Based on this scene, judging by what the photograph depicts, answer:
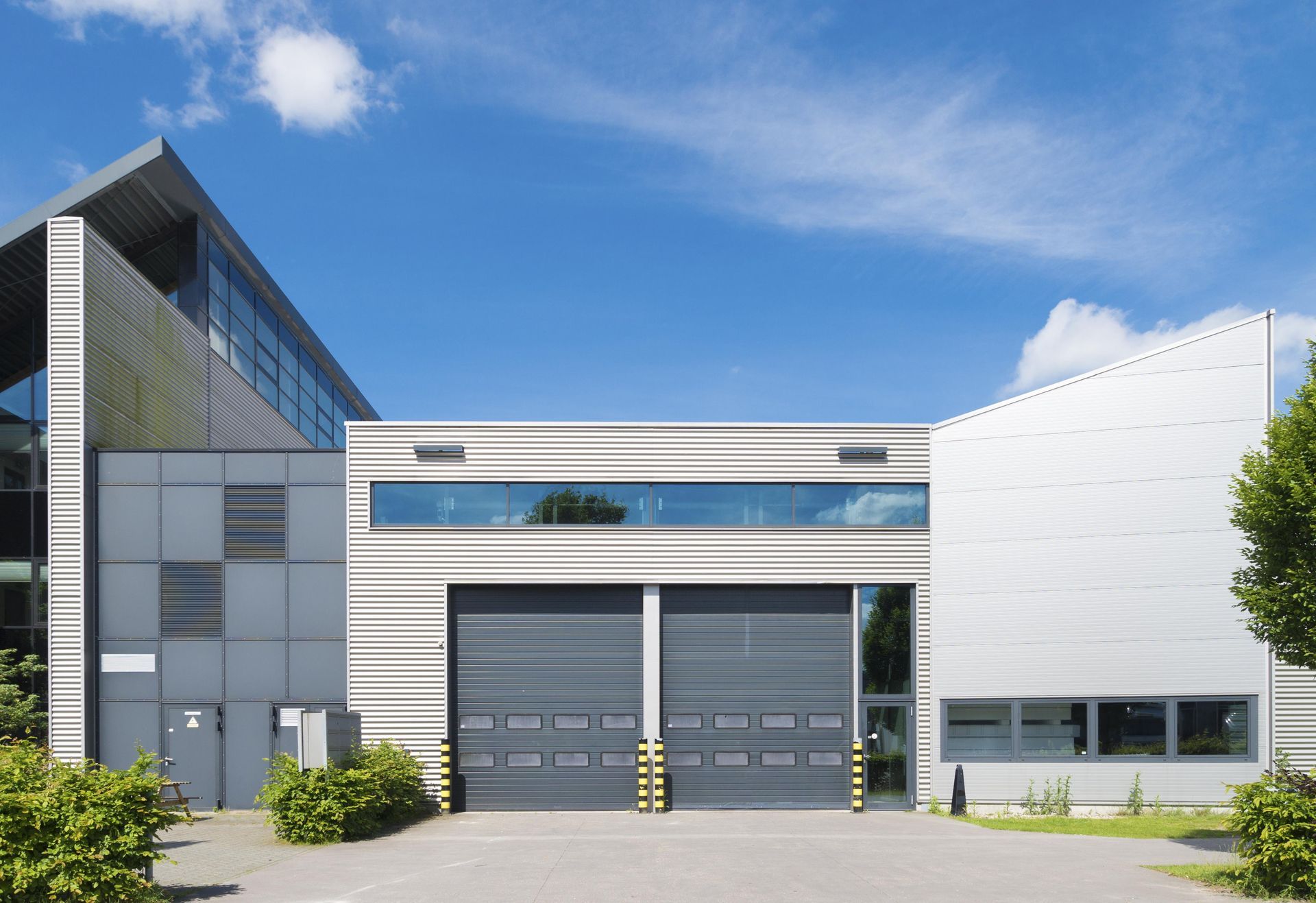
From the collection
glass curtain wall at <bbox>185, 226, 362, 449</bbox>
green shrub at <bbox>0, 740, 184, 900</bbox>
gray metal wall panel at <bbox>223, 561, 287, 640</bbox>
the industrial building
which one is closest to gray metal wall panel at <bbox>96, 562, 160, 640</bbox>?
the industrial building

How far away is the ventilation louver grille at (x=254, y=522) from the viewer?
1978 centimetres

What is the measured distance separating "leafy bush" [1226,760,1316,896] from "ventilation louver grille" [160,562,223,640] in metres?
17.7

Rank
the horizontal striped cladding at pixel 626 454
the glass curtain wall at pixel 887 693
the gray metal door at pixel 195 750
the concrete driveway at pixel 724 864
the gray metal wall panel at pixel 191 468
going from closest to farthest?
the concrete driveway at pixel 724 864
the gray metal door at pixel 195 750
the gray metal wall panel at pixel 191 468
the glass curtain wall at pixel 887 693
the horizontal striped cladding at pixel 626 454

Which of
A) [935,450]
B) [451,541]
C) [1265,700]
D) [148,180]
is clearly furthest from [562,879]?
[148,180]

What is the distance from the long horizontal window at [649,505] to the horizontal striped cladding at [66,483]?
578 cm

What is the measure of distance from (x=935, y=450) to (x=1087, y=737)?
6.42m

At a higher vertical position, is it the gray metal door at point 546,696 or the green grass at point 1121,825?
the gray metal door at point 546,696

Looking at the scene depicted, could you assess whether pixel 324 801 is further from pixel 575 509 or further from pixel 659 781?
pixel 575 509

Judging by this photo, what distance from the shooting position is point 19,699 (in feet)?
61.6

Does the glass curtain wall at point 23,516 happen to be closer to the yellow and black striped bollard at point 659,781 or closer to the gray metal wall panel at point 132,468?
the gray metal wall panel at point 132,468

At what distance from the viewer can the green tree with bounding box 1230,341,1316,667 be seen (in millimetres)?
13398

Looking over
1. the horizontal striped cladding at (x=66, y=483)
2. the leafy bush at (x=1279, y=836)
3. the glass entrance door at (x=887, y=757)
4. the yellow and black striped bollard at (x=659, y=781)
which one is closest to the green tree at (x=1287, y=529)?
the leafy bush at (x=1279, y=836)

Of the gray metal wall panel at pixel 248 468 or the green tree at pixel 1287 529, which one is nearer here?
the green tree at pixel 1287 529

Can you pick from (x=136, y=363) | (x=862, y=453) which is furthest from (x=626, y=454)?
(x=136, y=363)
